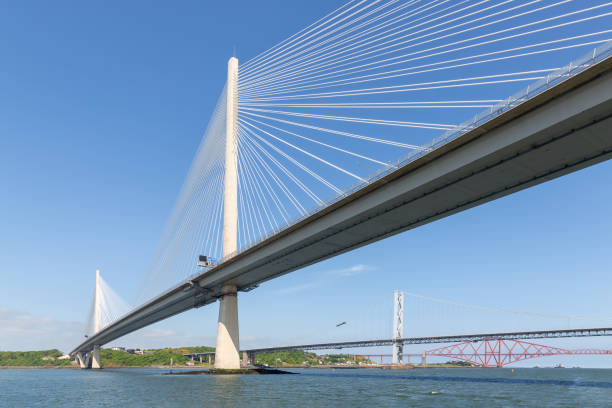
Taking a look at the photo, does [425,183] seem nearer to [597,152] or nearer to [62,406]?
[597,152]

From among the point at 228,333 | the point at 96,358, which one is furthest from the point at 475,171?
the point at 96,358

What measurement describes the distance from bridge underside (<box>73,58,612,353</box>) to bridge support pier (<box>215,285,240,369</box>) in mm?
10839

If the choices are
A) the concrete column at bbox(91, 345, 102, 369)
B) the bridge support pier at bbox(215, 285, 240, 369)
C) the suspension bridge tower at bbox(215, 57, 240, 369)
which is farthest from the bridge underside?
the concrete column at bbox(91, 345, 102, 369)

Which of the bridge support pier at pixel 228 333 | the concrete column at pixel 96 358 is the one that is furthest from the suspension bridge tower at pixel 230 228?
the concrete column at pixel 96 358

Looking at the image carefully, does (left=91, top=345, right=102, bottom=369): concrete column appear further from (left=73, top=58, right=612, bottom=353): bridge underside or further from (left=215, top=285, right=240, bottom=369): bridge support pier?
(left=73, top=58, right=612, bottom=353): bridge underside

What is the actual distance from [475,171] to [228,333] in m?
37.7

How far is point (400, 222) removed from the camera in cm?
3700

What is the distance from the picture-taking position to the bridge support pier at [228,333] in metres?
54.8

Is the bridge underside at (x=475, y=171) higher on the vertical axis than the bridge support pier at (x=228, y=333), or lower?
higher

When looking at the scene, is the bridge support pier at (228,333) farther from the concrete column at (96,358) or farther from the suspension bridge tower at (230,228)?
the concrete column at (96,358)

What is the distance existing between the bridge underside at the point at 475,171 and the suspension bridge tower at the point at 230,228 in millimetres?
4987

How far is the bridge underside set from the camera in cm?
2145

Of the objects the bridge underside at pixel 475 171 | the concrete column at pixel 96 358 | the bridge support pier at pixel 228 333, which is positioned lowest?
the concrete column at pixel 96 358

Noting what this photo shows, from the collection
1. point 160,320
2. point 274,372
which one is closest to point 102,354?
point 160,320
